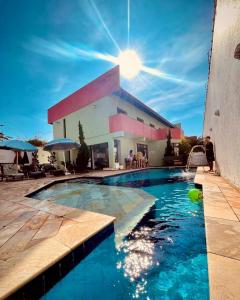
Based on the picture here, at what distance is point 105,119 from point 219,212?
1169cm

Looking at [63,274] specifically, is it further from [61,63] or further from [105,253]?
[61,63]

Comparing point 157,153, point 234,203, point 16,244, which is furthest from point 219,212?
point 157,153

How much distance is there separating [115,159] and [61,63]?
7.64 meters

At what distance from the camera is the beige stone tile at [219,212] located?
219 centimetres

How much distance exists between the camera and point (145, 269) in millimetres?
1754

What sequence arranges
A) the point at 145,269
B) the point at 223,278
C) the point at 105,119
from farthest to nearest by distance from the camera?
the point at 105,119 < the point at 145,269 < the point at 223,278

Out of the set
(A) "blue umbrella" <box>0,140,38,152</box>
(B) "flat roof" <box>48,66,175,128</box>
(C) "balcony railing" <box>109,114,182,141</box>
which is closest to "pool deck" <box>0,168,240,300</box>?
(A) "blue umbrella" <box>0,140,38,152</box>

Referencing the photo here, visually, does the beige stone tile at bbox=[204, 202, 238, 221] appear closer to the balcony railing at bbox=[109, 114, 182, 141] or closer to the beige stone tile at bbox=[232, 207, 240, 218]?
the beige stone tile at bbox=[232, 207, 240, 218]

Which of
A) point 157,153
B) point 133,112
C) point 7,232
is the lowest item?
point 7,232

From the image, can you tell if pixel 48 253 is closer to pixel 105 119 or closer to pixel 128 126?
pixel 128 126

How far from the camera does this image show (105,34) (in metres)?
6.91

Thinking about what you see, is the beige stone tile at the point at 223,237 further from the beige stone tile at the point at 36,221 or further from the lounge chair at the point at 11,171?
the lounge chair at the point at 11,171

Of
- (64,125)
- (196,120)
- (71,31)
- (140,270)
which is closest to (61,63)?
(71,31)

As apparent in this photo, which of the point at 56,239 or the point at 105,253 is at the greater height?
the point at 56,239
